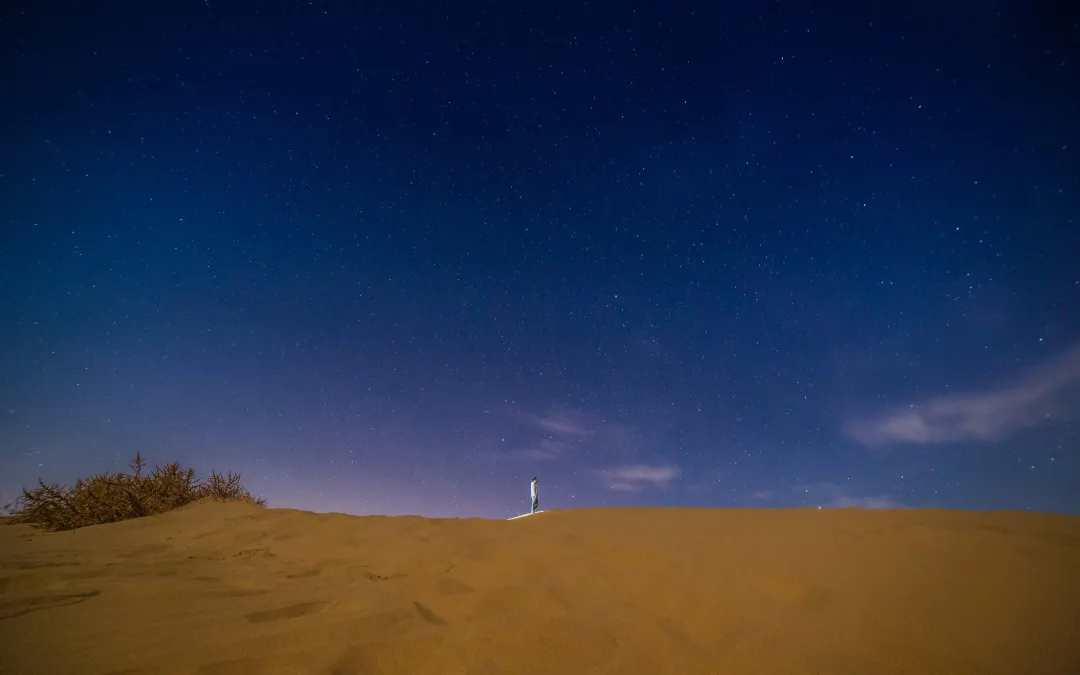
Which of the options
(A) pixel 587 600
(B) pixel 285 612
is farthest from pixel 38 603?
(A) pixel 587 600

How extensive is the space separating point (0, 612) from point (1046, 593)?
21.9 ft

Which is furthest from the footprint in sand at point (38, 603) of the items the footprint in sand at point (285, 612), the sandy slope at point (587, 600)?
the footprint in sand at point (285, 612)

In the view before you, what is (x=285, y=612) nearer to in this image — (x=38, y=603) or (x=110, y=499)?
(x=38, y=603)

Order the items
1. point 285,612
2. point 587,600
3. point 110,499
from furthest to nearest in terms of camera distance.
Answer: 1. point 110,499
2. point 587,600
3. point 285,612

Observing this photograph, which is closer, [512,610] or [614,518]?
[512,610]

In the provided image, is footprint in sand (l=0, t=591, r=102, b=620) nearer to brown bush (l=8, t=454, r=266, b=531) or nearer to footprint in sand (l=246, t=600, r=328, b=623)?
footprint in sand (l=246, t=600, r=328, b=623)

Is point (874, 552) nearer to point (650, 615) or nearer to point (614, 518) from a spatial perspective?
point (650, 615)

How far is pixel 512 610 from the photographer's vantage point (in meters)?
3.41

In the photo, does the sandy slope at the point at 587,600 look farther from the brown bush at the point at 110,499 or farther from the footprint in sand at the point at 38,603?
the brown bush at the point at 110,499

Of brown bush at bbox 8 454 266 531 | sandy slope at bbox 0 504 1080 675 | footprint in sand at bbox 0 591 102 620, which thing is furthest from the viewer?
brown bush at bbox 8 454 266 531

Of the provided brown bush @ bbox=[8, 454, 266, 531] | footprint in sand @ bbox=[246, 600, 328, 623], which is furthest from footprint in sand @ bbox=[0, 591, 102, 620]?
brown bush @ bbox=[8, 454, 266, 531]

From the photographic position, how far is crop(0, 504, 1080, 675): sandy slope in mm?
2678

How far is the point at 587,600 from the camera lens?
3.56 metres

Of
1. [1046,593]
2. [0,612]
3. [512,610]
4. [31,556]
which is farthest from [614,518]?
[31,556]
